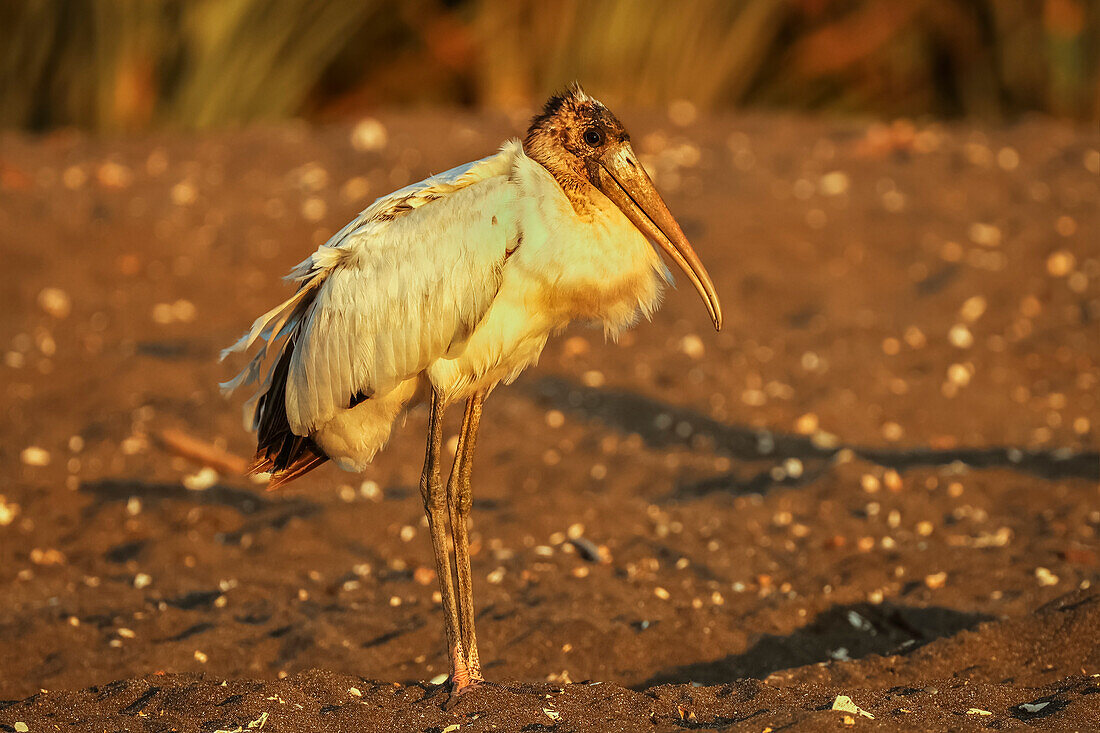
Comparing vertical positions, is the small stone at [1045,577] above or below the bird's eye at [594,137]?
below

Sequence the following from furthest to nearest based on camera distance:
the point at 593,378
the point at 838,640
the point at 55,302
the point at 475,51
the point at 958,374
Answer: the point at 475,51 < the point at 55,302 < the point at 593,378 < the point at 958,374 < the point at 838,640

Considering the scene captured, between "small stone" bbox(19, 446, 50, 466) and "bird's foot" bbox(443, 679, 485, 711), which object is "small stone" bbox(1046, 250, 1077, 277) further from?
"small stone" bbox(19, 446, 50, 466)

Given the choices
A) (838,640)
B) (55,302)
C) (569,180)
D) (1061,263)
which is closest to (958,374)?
(1061,263)

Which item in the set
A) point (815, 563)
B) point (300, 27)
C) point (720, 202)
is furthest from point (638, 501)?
point (300, 27)

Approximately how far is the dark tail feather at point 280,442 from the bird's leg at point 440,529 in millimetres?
446

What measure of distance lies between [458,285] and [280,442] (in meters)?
1.01

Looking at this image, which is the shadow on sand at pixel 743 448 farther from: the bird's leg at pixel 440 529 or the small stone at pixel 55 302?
the small stone at pixel 55 302

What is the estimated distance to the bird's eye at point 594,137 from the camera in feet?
13.8

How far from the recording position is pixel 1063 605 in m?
4.62

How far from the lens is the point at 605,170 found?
13.8 feet

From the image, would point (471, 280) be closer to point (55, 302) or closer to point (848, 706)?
point (848, 706)

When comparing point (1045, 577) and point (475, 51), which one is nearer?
point (1045, 577)

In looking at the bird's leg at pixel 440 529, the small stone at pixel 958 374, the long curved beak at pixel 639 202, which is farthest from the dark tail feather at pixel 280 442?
the small stone at pixel 958 374

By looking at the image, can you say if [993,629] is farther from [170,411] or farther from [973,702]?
[170,411]
